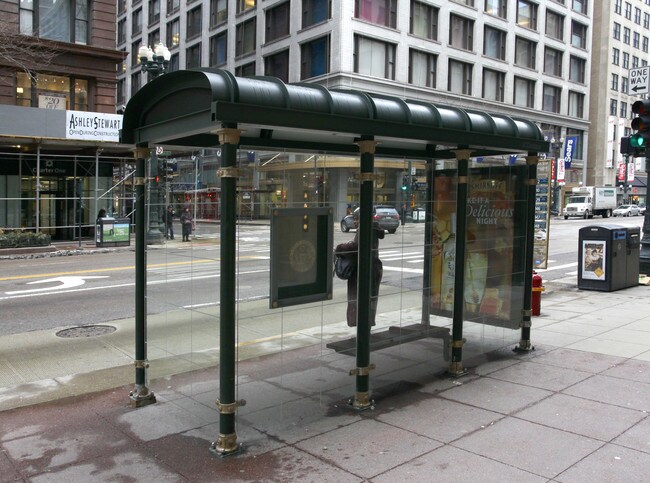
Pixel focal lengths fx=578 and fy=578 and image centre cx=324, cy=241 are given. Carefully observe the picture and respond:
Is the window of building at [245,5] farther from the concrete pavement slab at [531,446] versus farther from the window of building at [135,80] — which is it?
the concrete pavement slab at [531,446]

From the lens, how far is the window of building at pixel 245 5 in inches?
1870

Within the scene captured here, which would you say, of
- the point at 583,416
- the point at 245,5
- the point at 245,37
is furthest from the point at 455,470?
the point at 245,5

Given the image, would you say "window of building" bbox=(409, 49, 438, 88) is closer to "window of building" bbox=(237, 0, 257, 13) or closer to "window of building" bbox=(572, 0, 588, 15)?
"window of building" bbox=(237, 0, 257, 13)

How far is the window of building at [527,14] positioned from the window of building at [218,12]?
26.8 metres

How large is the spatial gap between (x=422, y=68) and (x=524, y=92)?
622 inches

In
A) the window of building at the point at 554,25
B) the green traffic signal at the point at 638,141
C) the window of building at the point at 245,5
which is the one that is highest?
the window of building at the point at 554,25

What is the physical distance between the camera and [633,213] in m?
65.2

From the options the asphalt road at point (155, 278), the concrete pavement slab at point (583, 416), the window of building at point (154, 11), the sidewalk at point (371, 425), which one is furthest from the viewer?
the window of building at point (154, 11)

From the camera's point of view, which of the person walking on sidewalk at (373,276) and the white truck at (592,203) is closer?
the person walking on sidewalk at (373,276)

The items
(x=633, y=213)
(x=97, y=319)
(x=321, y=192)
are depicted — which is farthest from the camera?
(x=633, y=213)

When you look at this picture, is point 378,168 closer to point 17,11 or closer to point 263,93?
point 263,93

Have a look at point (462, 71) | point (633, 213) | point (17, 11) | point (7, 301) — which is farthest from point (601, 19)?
point (7, 301)

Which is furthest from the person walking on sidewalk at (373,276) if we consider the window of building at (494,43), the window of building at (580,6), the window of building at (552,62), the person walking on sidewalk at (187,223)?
the window of building at (580,6)

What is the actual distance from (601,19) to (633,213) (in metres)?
28.3
